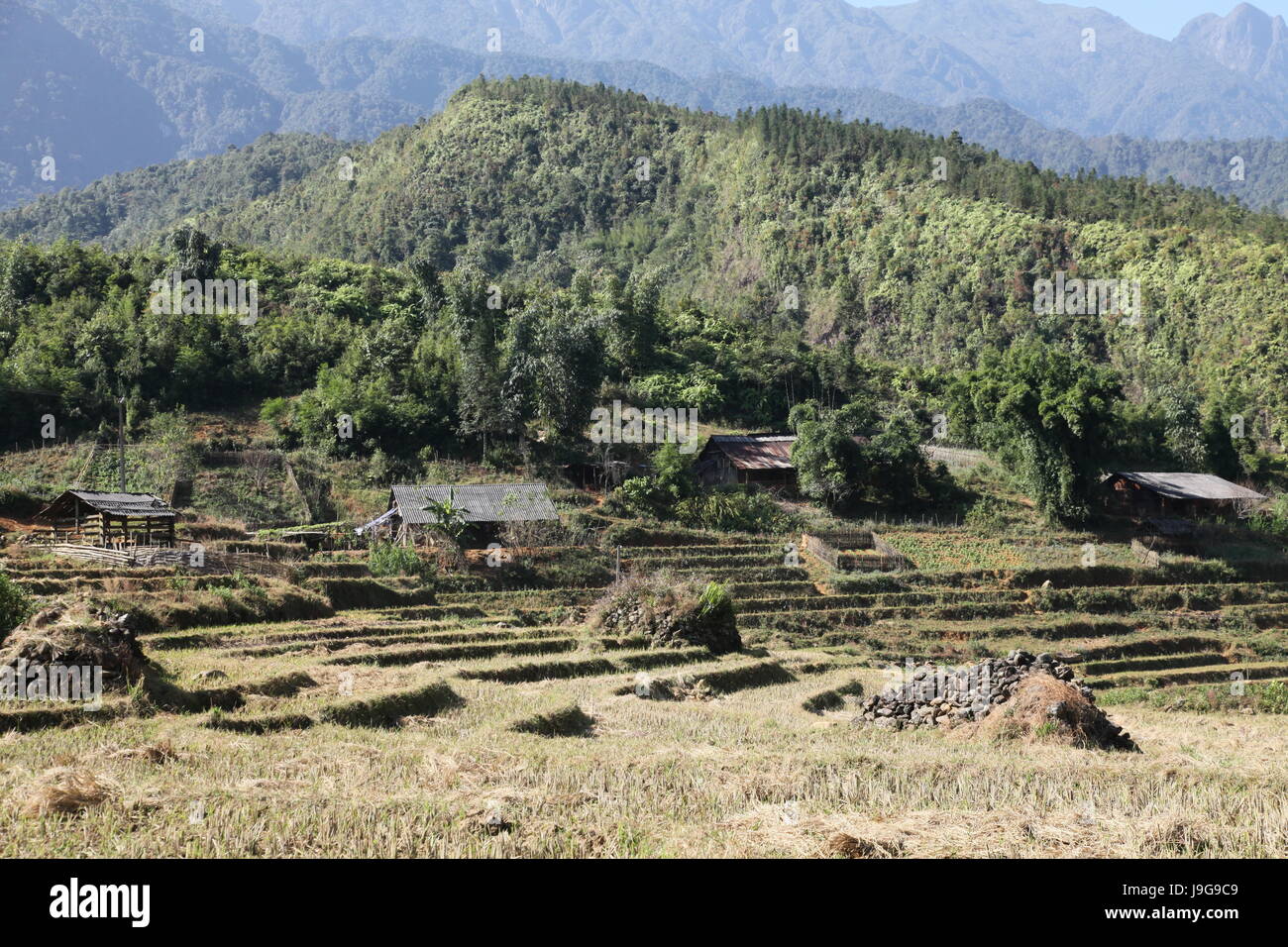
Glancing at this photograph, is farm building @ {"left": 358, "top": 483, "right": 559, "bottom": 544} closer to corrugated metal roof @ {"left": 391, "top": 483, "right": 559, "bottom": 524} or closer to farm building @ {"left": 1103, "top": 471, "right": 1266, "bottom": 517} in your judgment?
corrugated metal roof @ {"left": 391, "top": 483, "right": 559, "bottom": 524}

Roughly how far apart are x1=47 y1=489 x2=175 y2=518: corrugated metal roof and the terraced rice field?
161 inches

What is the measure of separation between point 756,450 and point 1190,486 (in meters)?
20.2

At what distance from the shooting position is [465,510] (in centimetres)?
3566

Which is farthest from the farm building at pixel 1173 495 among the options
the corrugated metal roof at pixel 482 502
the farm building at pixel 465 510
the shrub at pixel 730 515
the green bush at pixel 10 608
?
the green bush at pixel 10 608

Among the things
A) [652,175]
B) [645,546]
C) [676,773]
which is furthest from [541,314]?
[652,175]

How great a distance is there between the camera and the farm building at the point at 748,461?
46.4 meters

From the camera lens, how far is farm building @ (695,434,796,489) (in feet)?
152

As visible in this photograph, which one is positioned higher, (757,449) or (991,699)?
(757,449)

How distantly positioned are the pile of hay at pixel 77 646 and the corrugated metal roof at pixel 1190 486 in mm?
44593

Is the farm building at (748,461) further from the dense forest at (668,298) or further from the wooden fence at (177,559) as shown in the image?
the wooden fence at (177,559)

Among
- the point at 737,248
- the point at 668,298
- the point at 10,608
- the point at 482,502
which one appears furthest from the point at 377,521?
the point at 737,248

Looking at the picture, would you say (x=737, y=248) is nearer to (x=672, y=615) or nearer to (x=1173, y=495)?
(x=1173, y=495)
